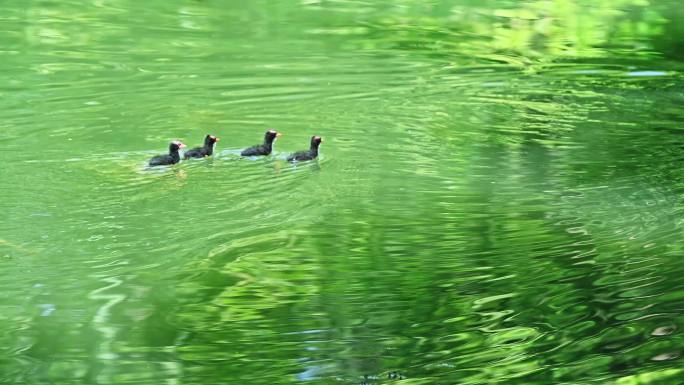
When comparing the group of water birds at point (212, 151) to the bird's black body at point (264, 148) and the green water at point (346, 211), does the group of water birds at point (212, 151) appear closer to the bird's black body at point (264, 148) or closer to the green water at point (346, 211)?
the bird's black body at point (264, 148)

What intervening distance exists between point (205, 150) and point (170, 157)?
1.42 feet

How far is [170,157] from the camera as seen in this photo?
39.1 ft

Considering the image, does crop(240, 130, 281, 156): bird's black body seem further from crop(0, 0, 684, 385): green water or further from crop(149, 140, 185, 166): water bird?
crop(149, 140, 185, 166): water bird

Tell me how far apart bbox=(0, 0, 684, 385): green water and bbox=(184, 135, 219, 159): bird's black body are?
82mm

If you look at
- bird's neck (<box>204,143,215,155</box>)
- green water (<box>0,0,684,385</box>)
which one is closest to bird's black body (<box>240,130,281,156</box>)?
green water (<box>0,0,684,385</box>)

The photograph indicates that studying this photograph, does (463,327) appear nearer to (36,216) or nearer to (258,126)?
(36,216)

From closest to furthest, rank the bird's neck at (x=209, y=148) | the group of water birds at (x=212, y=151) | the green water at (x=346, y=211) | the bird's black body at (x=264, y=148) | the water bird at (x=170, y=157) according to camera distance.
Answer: the green water at (x=346, y=211) < the water bird at (x=170, y=157) < the group of water birds at (x=212, y=151) < the bird's black body at (x=264, y=148) < the bird's neck at (x=209, y=148)

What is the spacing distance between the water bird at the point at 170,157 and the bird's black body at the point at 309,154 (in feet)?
3.45

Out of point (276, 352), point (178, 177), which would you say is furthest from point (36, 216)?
point (276, 352)

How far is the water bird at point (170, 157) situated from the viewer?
1173 cm

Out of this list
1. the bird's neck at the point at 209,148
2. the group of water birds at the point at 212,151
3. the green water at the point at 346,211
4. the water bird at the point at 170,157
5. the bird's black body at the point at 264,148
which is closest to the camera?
the green water at the point at 346,211

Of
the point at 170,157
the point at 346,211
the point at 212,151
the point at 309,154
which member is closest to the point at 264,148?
the point at 309,154

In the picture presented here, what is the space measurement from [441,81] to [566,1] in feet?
22.9

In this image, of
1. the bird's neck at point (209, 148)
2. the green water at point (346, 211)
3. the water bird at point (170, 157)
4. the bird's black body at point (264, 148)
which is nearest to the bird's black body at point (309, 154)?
the green water at point (346, 211)
